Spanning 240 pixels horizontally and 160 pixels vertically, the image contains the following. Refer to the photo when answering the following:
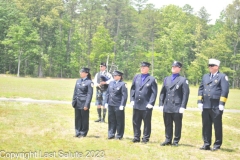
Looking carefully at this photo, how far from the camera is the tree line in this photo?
57.2 meters

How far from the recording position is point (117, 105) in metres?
9.08

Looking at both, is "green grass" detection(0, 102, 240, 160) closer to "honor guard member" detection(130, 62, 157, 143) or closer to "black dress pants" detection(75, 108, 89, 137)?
"black dress pants" detection(75, 108, 89, 137)

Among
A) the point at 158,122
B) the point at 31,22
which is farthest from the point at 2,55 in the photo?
the point at 158,122

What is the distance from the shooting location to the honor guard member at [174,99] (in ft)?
27.1

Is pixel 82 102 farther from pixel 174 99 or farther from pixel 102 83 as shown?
pixel 102 83

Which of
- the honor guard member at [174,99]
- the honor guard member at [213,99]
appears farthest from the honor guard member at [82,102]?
the honor guard member at [213,99]

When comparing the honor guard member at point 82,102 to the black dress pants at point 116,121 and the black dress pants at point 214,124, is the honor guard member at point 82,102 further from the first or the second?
the black dress pants at point 214,124

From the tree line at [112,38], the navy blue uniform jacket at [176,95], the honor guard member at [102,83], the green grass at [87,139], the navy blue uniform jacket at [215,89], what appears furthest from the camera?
the tree line at [112,38]

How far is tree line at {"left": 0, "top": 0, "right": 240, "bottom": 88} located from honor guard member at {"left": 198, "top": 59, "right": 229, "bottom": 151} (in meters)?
48.3

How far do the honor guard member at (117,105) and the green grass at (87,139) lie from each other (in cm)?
30

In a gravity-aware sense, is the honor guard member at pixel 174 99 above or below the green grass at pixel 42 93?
above

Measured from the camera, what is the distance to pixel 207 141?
8.21m

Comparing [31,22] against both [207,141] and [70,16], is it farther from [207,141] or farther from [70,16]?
[207,141]

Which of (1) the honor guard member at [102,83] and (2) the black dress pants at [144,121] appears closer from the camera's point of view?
(2) the black dress pants at [144,121]
